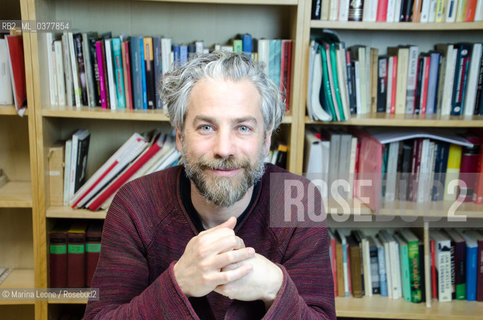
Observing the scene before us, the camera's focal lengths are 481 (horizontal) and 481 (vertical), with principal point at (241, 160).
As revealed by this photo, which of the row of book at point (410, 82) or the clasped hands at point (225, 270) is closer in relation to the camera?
the clasped hands at point (225, 270)

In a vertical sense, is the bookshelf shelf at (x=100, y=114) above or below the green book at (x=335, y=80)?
below

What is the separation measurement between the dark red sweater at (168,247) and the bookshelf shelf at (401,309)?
34.5 inches

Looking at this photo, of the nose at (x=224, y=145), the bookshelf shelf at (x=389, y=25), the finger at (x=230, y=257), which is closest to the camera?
the finger at (x=230, y=257)

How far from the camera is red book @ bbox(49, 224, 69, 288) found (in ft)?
6.54

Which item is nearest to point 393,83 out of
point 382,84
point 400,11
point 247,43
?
point 382,84

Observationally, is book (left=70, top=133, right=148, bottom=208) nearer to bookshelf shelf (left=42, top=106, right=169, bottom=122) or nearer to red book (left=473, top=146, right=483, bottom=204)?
bookshelf shelf (left=42, top=106, right=169, bottom=122)

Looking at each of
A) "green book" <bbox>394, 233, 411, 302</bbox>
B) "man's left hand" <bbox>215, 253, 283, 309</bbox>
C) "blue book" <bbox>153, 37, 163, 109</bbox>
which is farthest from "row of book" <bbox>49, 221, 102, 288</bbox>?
"green book" <bbox>394, 233, 411, 302</bbox>

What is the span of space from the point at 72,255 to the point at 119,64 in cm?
82

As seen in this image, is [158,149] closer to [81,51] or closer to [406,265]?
[81,51]

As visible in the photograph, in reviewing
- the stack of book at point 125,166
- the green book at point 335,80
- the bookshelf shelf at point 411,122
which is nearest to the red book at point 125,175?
the stack of book at point 125,166

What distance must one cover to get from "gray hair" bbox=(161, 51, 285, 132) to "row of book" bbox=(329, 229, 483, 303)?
100 centimetres

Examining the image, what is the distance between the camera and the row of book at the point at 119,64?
6.19 feet

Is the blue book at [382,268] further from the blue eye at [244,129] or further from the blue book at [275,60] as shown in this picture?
the blue eye at [244,129]

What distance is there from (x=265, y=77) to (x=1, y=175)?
4.81 ft
